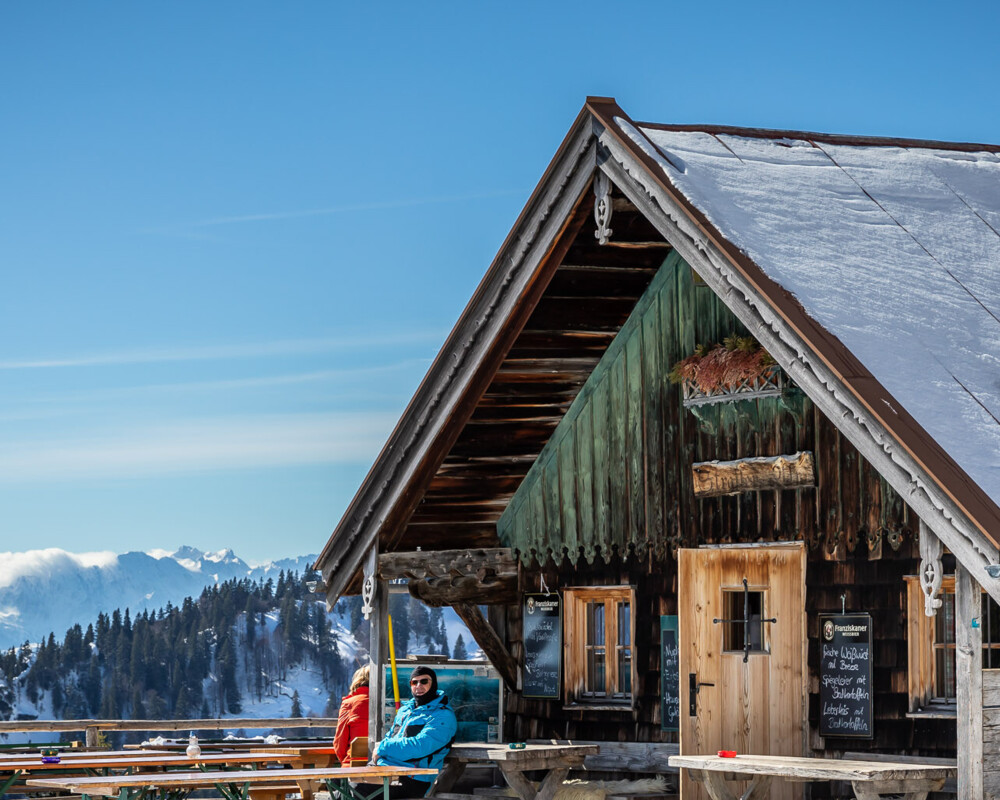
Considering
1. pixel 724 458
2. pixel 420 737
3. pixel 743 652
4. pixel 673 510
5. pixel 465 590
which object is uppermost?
pixel 724 458

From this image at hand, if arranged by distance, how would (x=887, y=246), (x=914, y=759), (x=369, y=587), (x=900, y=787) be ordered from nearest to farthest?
1. (x=900, y=787)
2. (x=914, y=759)
3. (x=887, y=246)
4. (x=369, y=587)

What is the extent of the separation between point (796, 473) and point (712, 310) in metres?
1.76

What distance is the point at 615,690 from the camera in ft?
50.9

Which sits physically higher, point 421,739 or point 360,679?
point 360,679

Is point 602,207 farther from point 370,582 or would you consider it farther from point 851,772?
point 851,772

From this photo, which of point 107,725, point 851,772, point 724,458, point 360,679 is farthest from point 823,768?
point 107,725

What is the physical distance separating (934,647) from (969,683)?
193 centimetres

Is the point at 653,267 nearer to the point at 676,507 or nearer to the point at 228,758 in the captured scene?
the point at 676,507

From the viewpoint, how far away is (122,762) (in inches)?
585

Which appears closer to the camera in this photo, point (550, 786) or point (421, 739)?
point (421, 739)

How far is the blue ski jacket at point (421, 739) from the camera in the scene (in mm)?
13531

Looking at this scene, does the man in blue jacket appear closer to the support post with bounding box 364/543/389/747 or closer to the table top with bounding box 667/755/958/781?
the support post with bounding box 364/543/389/747

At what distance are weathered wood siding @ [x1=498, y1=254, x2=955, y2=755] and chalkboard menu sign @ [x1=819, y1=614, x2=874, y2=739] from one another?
0.09 metres

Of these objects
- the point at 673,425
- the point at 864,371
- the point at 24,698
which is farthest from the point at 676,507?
the point at 24,698
